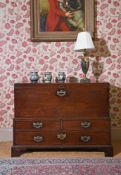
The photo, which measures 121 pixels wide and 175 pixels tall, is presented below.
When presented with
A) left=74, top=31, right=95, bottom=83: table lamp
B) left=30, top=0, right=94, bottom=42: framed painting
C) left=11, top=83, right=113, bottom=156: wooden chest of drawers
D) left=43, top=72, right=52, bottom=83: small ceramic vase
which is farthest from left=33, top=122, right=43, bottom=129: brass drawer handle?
left=30, top=0, right=94, bottom=42: framed painting

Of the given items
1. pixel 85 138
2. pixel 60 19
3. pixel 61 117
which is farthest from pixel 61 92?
pixel 60 19

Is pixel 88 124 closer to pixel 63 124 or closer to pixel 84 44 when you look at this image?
pixel 63 124

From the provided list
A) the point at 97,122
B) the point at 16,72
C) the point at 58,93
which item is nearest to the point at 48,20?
the point at 16,72

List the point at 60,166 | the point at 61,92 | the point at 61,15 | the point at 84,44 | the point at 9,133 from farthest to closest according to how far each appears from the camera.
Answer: the point at 9,133
the point at 61,15
the point at 84,44
the point at 61,92
the point at 60,166

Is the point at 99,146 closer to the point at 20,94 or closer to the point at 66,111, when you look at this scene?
the point at 66,111

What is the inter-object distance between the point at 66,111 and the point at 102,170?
964 millimetres

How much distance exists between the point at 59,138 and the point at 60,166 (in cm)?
66

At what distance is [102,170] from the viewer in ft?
8.75

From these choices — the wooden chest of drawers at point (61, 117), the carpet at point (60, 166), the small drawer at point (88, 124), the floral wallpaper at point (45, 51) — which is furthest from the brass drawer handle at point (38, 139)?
the floral wallpaper at point (45, 51)

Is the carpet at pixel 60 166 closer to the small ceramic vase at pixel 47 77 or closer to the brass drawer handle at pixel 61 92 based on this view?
the brass drawer handle at pixel 61 92

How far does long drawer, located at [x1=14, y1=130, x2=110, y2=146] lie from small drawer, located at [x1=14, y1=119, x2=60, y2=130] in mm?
51

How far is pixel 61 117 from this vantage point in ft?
11.5

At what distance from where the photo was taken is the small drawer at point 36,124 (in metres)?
3.49

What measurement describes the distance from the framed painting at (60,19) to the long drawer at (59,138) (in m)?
1.13
